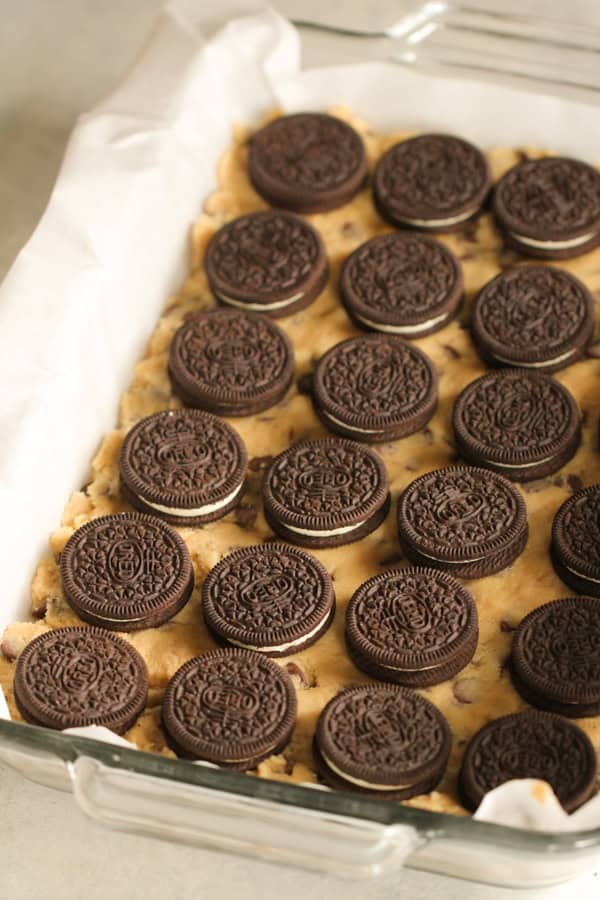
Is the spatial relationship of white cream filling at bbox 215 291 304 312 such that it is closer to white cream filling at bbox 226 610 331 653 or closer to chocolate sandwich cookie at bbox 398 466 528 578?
chocolate sandwich cookie at bbox 398 466 528 578

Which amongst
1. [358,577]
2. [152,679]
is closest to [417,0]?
[358,577]

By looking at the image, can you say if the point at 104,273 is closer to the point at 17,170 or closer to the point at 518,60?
the point at 17,170

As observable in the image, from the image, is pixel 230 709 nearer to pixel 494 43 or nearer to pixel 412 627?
pixel 412 627

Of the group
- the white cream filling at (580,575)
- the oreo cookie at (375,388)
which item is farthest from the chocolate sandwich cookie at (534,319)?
the white cream filling at (580,575)

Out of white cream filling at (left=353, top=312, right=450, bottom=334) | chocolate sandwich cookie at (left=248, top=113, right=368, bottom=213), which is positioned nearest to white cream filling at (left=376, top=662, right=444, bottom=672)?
white cream filling at (left=353, top=312, right=450, bottom=334)

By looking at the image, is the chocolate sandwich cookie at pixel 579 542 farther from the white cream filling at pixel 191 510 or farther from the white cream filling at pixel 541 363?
the white cream filling at pixel 191 510
